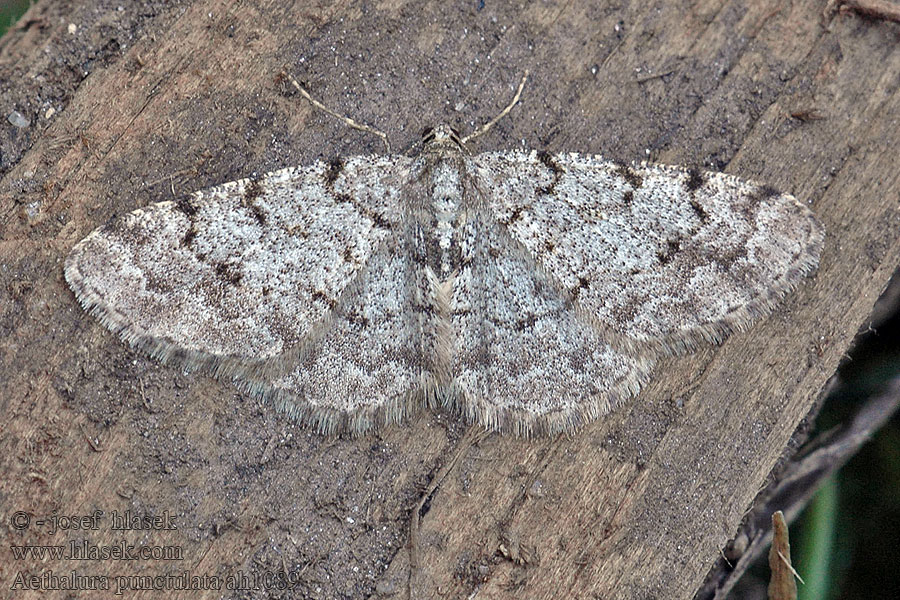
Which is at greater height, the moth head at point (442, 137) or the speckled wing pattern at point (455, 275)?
the moth head at point (442, 137)

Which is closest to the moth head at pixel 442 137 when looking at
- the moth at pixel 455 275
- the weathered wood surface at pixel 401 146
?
the moth at pixel 455 275

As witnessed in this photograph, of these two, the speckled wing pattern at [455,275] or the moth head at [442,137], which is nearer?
the speckled wing pattern at [455,275]

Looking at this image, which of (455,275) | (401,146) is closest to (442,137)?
(401,146)

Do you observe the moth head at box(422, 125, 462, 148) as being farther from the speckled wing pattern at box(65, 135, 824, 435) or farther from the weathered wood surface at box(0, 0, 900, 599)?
the weathered wood surface at box(0, 0, 900, 599)

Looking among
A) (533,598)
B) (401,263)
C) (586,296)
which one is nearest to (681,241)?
(586,296)

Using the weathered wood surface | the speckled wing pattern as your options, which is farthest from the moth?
the weathered wood surface

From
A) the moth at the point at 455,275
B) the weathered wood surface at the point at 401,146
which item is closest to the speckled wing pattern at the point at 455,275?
the moth at the point at 455,275

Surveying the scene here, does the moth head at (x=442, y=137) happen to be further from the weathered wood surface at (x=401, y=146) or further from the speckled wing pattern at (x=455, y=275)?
the weathered wood surface at (x=401, y=146)
